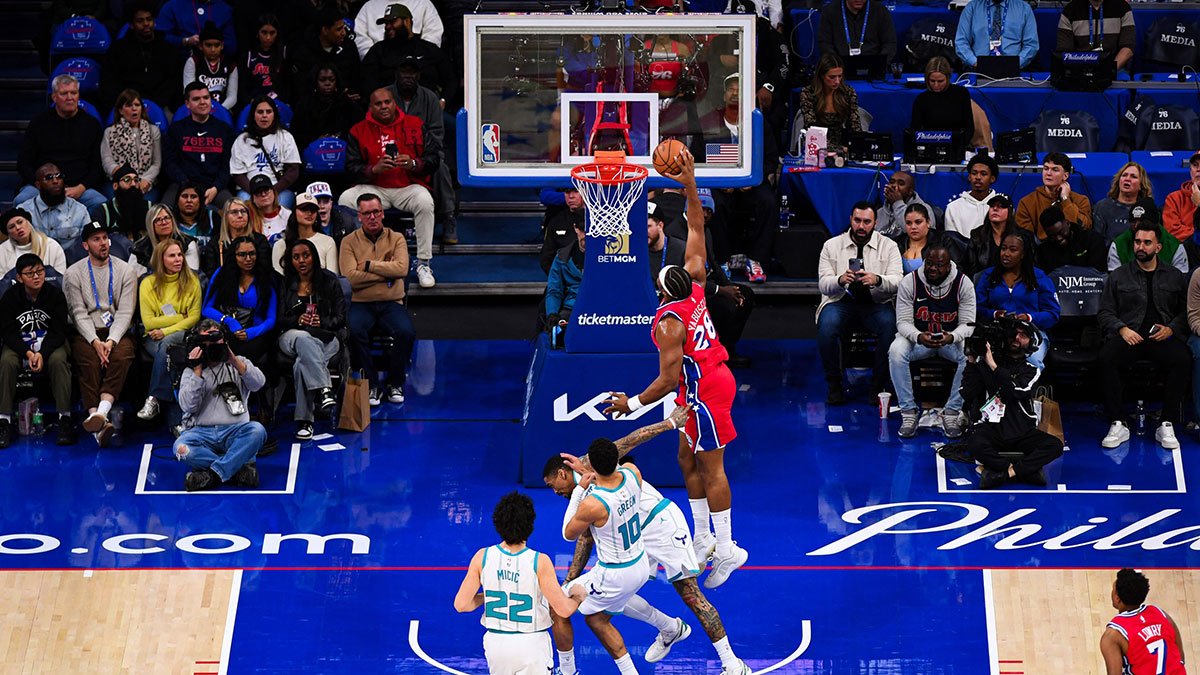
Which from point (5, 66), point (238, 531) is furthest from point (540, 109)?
point (5, 66)

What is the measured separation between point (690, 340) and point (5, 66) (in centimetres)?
1076

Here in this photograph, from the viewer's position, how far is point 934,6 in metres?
17.2

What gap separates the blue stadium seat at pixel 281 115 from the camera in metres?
15.0

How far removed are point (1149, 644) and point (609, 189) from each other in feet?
15.9

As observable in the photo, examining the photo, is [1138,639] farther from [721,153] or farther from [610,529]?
[721,153]

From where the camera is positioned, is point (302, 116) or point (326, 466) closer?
point (326, 466)

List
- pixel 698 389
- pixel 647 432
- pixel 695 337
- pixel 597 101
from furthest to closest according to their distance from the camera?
pixel 597 101
pixel 698 389
pixel 695 337
pixel 647 432

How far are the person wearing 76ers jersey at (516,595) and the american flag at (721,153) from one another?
4.06 m

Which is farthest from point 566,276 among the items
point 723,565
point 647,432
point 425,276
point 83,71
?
point 83,71

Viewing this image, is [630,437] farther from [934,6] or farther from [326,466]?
[934,6]

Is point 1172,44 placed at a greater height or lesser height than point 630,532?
greater

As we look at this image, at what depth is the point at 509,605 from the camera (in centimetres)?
818

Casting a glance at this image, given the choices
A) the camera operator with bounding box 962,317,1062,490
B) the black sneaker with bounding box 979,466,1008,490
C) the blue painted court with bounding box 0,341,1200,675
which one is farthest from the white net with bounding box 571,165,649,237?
the black sneaker with bounding box 979,466,1008,490

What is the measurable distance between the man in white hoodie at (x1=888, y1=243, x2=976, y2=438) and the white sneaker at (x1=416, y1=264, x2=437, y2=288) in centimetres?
427
